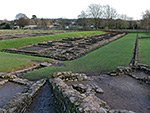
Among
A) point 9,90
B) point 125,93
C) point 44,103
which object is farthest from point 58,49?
point 125,93

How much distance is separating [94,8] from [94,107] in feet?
241

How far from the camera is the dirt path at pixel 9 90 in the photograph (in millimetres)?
6669

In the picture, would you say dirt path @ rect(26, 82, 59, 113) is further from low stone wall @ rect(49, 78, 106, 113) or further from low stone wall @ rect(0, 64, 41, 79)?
low stone wall @ rect(0, 64, 41, 79)

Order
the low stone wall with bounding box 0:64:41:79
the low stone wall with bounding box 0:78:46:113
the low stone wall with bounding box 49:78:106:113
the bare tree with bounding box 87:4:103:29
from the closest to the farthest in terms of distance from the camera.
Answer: the low stone wall with bounding box 49:78:106:113
the low stone wall with bounding box 0:78:46:113
the low stone wall with bounding box 0:64:41:79
the bare tree with bounding box 87:4:103:29

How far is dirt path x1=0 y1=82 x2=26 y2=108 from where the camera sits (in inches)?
263

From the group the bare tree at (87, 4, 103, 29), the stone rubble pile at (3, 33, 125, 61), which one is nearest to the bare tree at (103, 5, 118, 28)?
the bare tree at (87, 4, 103, 29)

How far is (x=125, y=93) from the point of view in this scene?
712 cm

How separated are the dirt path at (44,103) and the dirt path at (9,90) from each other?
4.20 feet

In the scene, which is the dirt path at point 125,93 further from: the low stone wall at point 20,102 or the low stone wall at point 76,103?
the low stone wall at point 20,102

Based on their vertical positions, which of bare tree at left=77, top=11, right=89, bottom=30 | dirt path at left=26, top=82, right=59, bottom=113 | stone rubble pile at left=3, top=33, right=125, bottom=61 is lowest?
dirt path at left=26, top=82, right=59, bottom=113

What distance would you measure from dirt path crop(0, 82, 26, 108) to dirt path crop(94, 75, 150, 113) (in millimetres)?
4586

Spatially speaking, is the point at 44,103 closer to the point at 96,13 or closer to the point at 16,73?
the point at 16,73

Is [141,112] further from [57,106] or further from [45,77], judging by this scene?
[45,77]

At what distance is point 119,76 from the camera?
960cm
